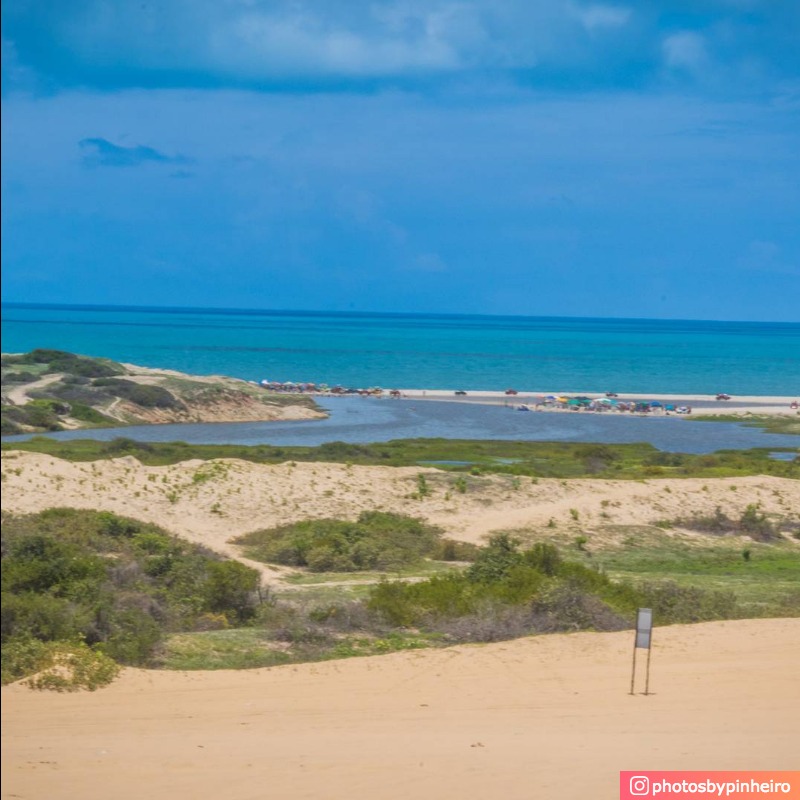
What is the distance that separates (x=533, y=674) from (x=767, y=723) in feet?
8.02

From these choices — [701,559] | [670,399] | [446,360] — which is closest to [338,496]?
[701,559]

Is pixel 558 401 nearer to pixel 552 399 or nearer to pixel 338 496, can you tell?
pixel 552 399

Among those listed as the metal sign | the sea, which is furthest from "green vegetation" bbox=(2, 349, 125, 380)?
the metal sign

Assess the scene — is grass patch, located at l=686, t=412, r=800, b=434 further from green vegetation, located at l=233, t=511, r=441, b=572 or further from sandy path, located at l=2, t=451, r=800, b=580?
green vegetation, located at l=233, t=511, r=441, b=572

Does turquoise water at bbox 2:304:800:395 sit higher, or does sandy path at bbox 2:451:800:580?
turquoise water at bbox 2:304:800:395

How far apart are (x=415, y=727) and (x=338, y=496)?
15.3 meters

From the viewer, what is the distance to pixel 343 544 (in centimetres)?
1934

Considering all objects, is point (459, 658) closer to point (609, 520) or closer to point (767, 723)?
point (767, 723)

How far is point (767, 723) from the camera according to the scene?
10242mm

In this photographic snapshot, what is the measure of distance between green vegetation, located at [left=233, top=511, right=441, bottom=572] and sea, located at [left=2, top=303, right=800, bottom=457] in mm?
5964

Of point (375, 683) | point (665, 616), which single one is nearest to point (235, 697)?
point (375, 683)

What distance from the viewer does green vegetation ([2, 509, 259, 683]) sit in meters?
10.7

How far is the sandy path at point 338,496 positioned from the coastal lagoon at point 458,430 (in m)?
12.9

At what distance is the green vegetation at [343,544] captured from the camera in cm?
1883
